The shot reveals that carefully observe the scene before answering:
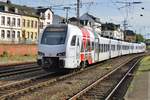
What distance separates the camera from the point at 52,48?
2273 cm

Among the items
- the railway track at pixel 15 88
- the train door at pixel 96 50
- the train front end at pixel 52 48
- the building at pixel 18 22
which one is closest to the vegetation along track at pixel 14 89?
the railway track at pixel 15 88

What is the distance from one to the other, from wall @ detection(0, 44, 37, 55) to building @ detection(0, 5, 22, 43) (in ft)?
81.2

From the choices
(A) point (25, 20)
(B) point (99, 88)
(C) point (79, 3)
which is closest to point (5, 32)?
(A) point (25, 20)

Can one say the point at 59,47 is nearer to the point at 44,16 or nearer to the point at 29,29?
the point at 29,29

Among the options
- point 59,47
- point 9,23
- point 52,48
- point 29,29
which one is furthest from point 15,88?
point 29,29

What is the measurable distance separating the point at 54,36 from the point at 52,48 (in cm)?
84

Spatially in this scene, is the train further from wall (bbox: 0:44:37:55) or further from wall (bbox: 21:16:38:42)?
wall (bbox: 21:16:38:42)

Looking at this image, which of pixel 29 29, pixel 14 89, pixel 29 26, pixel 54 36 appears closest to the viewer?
pixel 14 89

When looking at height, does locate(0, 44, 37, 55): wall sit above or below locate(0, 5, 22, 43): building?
below

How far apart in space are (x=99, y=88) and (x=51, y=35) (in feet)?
18.9

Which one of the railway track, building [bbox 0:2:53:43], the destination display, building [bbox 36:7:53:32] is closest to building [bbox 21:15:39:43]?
building [bbox 0:2:53:43]

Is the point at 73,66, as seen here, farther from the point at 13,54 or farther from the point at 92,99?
the point at 13,54

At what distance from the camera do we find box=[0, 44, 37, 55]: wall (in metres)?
54.8

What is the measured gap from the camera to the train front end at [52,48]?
22703 mm
